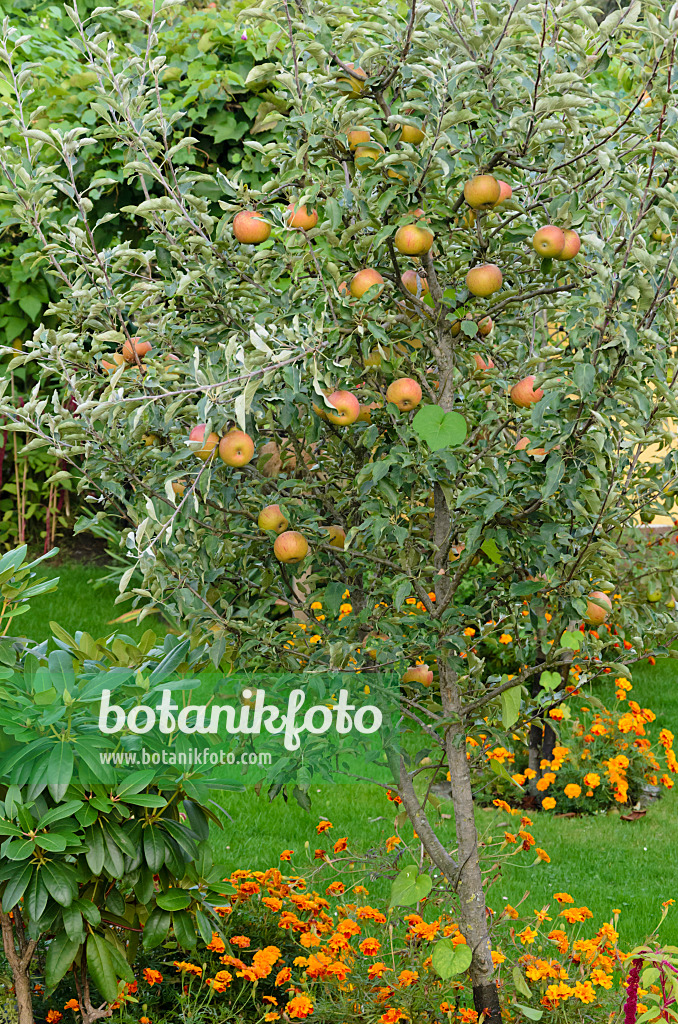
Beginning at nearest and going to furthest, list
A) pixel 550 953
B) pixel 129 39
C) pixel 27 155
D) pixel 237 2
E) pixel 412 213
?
pixel 412 213 → pixel 27 155 → pixel 550 953 → pixel 237 2 → pixel 129 39

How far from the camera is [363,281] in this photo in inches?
71.1

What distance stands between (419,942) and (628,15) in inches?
90.9

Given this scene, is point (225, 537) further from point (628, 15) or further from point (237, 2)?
point (237, 2)

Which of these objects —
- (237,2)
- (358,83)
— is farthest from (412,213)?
(237,2)

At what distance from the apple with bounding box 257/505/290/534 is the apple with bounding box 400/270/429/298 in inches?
23.0

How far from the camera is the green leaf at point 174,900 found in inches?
80.7

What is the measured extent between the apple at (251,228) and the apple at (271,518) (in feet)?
1.89

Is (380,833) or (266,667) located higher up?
(266,667)

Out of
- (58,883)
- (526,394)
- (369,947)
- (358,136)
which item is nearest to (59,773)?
(58,883)

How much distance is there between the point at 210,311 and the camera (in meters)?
2.24

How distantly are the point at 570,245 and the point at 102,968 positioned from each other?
5.89 ft

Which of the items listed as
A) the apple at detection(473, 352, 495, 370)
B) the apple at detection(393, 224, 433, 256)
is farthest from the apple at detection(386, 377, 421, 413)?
the apple at detection(473, 352, 495, 370)

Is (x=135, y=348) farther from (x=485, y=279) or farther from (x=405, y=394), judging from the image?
(x=485, y=279)

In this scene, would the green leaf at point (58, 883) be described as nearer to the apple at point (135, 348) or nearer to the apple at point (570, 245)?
the apple at point (135, 348)
